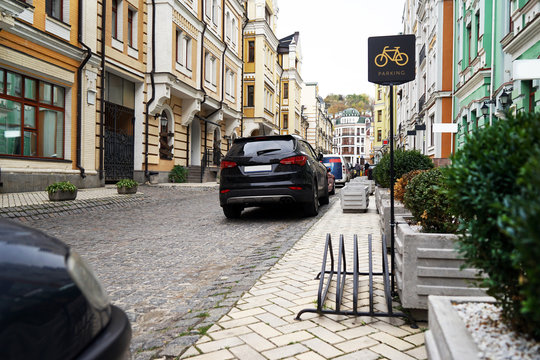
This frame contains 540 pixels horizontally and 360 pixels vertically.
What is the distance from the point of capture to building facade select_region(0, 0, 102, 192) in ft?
39.2

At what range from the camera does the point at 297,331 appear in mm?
3105

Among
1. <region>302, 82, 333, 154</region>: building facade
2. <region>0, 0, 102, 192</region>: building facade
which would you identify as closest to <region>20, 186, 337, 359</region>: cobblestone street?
<region>0, 0, 102, 192</region>: building facade

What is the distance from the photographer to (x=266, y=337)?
302 centimetres

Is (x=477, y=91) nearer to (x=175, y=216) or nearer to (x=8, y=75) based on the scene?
(x=175, y=216)

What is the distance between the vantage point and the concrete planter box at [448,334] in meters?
1.62

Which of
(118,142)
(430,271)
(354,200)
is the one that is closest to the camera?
(430,271)

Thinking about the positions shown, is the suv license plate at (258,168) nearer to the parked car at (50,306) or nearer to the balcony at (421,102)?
the parked car at (50,306)

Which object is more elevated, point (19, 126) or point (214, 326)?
point (19, 126)

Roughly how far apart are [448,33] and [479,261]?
23.4 metres

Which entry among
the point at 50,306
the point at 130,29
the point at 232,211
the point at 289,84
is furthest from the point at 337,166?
the point at 289,84

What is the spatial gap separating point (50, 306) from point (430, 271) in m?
2.52

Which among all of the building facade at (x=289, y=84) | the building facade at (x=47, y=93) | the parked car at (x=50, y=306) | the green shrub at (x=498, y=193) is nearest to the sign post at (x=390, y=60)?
the green shrub at (x=498, y=193)

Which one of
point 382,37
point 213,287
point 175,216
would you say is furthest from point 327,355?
point 175,216

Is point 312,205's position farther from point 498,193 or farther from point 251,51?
point 251,51
